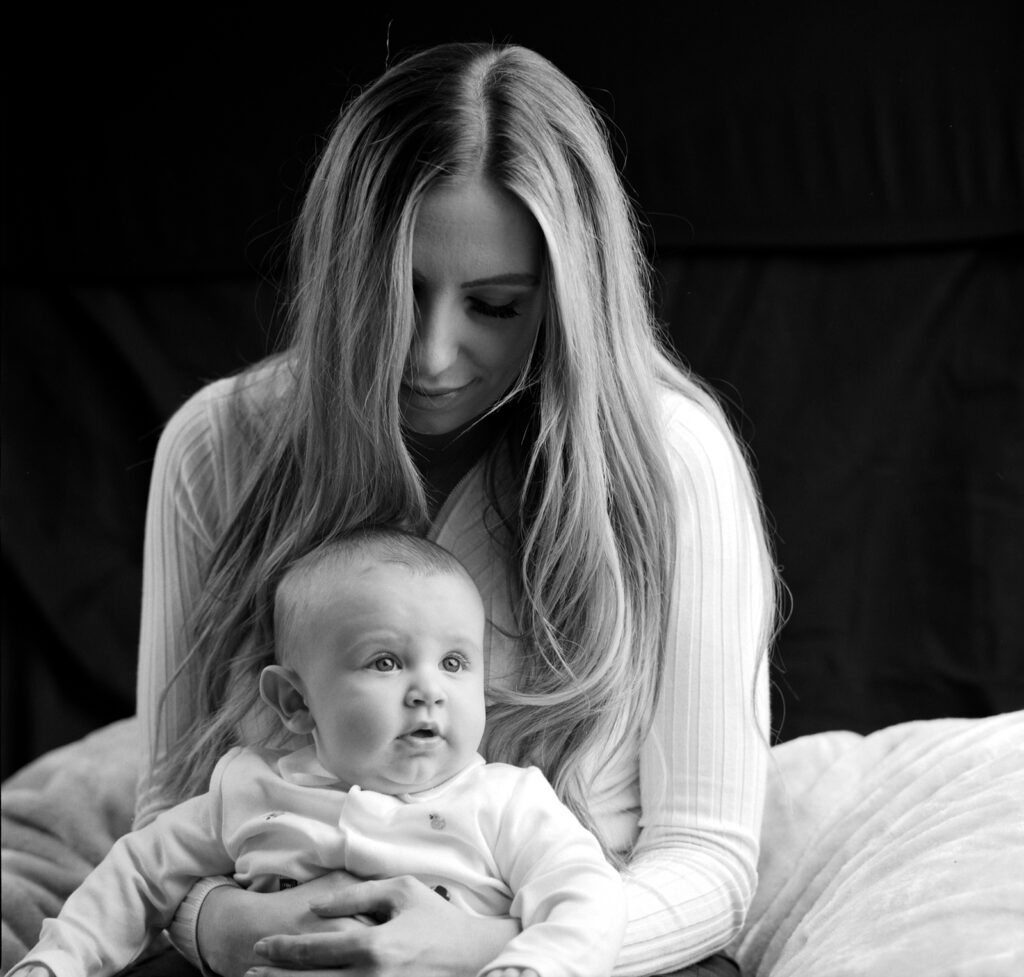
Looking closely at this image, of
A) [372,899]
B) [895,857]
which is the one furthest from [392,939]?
[895,857]

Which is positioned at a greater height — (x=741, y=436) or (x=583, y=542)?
(x=583, y=542)

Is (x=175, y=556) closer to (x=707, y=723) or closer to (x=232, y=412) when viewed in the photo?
(x=232, y=412)

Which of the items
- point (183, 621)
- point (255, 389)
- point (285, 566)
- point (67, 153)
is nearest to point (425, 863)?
point (285, 566)

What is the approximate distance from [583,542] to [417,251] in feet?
0.91

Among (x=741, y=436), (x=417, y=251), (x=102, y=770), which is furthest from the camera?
(x=741, y=436)

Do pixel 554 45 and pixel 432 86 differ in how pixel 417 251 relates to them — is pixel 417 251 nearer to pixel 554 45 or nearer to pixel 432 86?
pixel 432 86

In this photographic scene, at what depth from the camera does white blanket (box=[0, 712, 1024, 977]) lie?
1.09 meters

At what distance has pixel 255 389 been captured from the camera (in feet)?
4.66

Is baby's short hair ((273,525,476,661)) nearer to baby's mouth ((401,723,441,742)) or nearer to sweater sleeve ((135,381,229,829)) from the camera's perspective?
baby's mouth ((401,723,441,742))

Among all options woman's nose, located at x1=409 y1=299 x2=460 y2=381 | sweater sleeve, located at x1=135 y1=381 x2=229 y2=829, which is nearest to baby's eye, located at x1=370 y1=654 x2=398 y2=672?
woman's nose, located at x1=409 y1=299 x2=460 y2=381

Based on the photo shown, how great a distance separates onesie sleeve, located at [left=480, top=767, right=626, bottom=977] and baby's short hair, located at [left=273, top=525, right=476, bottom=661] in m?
0.17

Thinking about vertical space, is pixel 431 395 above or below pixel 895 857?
above

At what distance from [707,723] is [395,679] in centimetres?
33

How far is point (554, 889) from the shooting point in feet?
3.34
